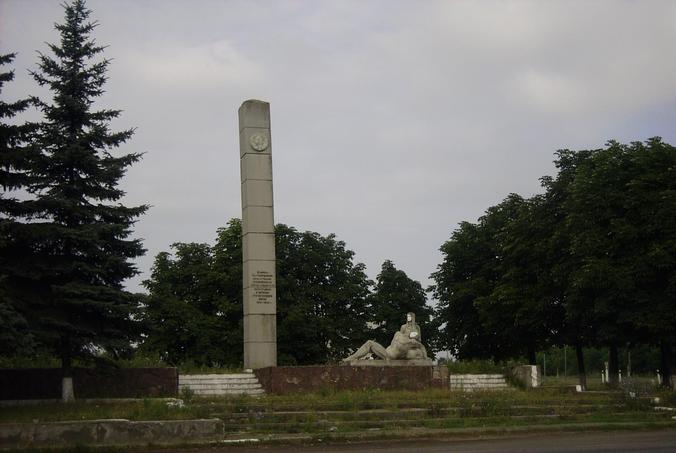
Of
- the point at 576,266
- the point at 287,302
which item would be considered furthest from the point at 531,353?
the point at 287,302

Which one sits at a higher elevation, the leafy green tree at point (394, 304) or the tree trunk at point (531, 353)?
the leafy green tree at point (394, 304)

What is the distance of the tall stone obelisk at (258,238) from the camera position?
98.0 feet

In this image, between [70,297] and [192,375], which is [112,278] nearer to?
[70,297]

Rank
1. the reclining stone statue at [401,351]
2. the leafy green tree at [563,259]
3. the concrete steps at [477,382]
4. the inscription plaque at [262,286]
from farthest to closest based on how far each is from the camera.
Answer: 1. the leafy green tree at [563,259]
2. the inscription plaque at [262,286]
3. the concrete steps at [477,382]
4. the reclining stone statue at [401,351]

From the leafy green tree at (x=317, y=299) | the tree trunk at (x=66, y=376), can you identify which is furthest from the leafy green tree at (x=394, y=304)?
the tree trunk at (x=66, y=376)

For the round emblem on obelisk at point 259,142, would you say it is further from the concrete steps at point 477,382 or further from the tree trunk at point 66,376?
the tree trunk at point 66,376

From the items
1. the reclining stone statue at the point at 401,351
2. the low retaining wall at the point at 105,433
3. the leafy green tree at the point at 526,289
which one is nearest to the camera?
the low retaining wall at the point at 105,433

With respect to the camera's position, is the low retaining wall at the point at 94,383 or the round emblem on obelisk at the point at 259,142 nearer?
the low retaining wall at the point at 94,383

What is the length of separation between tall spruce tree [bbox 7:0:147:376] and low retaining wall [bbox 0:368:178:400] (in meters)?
0.86

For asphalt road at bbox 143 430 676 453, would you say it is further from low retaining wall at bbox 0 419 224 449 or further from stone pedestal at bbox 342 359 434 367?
stone pedestal at bbox 342 359 434 367

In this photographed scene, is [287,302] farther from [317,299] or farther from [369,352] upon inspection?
[369,352]

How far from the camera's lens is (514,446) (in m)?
15.5

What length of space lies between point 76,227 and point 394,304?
33132 millimetres

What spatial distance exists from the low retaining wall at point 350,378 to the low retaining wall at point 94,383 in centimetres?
331
